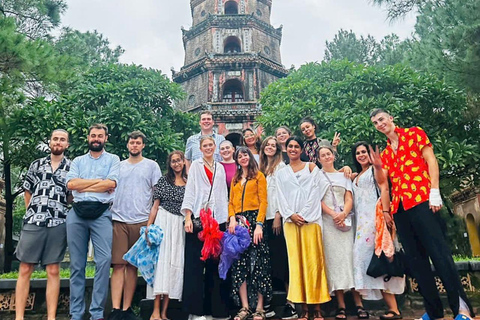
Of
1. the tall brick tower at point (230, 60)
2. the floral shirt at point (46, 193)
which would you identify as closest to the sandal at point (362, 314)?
the floral shirt at point (46, 193)

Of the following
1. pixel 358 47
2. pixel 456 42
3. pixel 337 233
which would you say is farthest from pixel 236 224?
pixel 358 47

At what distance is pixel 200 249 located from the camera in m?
4.12

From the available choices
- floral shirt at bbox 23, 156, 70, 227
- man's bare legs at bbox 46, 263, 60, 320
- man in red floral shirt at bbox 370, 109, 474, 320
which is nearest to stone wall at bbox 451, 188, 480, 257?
man in red floral shirt at bbox 370, 109, 474, 320

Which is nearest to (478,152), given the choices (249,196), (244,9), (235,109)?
(249,196)

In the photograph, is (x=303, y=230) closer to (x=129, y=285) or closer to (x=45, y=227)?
(x=129, y=285)

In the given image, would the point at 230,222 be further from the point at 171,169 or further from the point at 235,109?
the point at 235,109

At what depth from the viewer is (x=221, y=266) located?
3.96 m

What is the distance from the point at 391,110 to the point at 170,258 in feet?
31.5

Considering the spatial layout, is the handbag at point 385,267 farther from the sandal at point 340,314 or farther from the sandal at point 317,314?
the sandal at point 317,314

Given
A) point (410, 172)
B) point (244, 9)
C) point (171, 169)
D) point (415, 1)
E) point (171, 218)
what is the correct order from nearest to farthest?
point (410, 172) < point (171, 218) < point (171, 169) < point (415, 1) < point (244, 9)

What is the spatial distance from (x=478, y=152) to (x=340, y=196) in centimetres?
845

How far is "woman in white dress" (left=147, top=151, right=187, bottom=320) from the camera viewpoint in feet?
13.1

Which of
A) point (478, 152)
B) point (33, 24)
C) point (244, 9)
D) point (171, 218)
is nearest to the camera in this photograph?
point (171, 218)

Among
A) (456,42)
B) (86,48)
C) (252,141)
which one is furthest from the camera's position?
(86,48)
